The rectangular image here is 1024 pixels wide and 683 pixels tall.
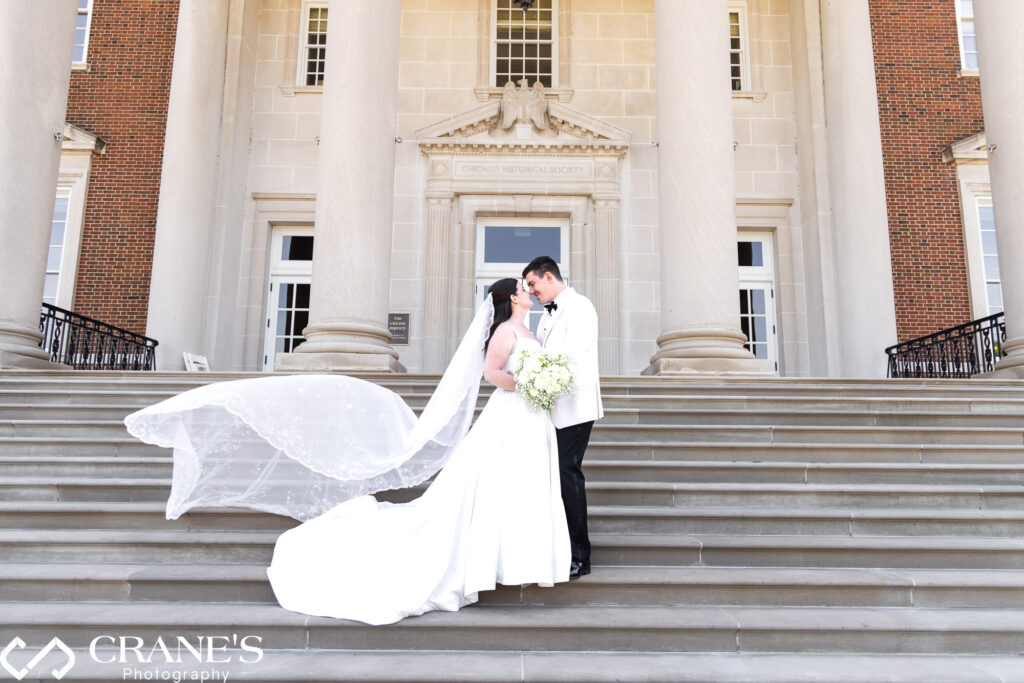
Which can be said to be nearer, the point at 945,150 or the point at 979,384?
the point at 979,384

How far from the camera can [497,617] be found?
421 cm

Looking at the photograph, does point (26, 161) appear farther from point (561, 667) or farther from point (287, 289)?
point (561, 667)

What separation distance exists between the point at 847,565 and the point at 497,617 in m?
2.51

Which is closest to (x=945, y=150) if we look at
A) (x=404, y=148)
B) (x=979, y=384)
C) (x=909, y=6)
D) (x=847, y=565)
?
(x=909, y=6)

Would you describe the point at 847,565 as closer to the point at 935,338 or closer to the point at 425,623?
the point at 425,623

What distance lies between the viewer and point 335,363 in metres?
8.93

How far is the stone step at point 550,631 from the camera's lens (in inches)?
161

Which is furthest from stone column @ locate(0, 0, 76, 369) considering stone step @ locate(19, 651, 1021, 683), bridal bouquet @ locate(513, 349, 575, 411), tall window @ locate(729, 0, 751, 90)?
tall window @ locate(729, 0, 751, 90)

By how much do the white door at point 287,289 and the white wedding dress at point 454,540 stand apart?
11.0 m

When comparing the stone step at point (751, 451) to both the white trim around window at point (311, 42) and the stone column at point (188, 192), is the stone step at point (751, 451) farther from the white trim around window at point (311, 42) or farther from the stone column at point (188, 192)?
the white trim around window at point (311, 42)

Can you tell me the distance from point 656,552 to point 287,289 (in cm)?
1193

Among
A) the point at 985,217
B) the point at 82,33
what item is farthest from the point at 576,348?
the point at 82,33

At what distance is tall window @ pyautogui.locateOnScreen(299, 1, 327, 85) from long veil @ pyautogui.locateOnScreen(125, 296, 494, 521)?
40.9 feet

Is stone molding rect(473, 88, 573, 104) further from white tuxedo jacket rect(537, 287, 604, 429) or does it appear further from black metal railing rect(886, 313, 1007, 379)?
white tuxedo jacket rect(537, 287, 604, 429)
